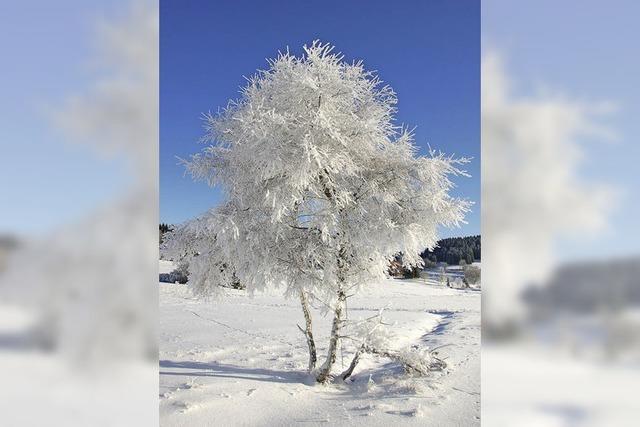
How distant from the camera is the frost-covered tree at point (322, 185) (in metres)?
3.28

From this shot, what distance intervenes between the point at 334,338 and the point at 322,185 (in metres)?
1.18

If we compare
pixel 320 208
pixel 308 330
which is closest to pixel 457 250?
pixel 308 330

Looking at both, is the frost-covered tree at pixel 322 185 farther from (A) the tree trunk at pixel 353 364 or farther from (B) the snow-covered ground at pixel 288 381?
(B) the snow-covered ground at pixel 288 381

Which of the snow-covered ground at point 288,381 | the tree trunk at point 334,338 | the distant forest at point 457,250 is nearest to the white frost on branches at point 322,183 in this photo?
the tree trunk at point 334,338

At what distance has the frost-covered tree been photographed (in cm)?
328

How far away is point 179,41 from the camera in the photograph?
239 inches

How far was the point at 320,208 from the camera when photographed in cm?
361

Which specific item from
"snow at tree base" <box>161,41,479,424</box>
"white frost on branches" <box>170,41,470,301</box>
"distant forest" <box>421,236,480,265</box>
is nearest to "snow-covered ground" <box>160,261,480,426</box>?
"snow at tree base" <box>161,41,479,424</box>

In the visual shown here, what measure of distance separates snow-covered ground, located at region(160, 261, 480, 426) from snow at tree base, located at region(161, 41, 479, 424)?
0.03m

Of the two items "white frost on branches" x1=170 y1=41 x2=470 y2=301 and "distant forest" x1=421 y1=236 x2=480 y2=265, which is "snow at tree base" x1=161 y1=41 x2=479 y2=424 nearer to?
"white frost on branches" x1=170 y1=41 x2=470 y2=301

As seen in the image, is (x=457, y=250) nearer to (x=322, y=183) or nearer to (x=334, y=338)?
(x=334, y=338)
